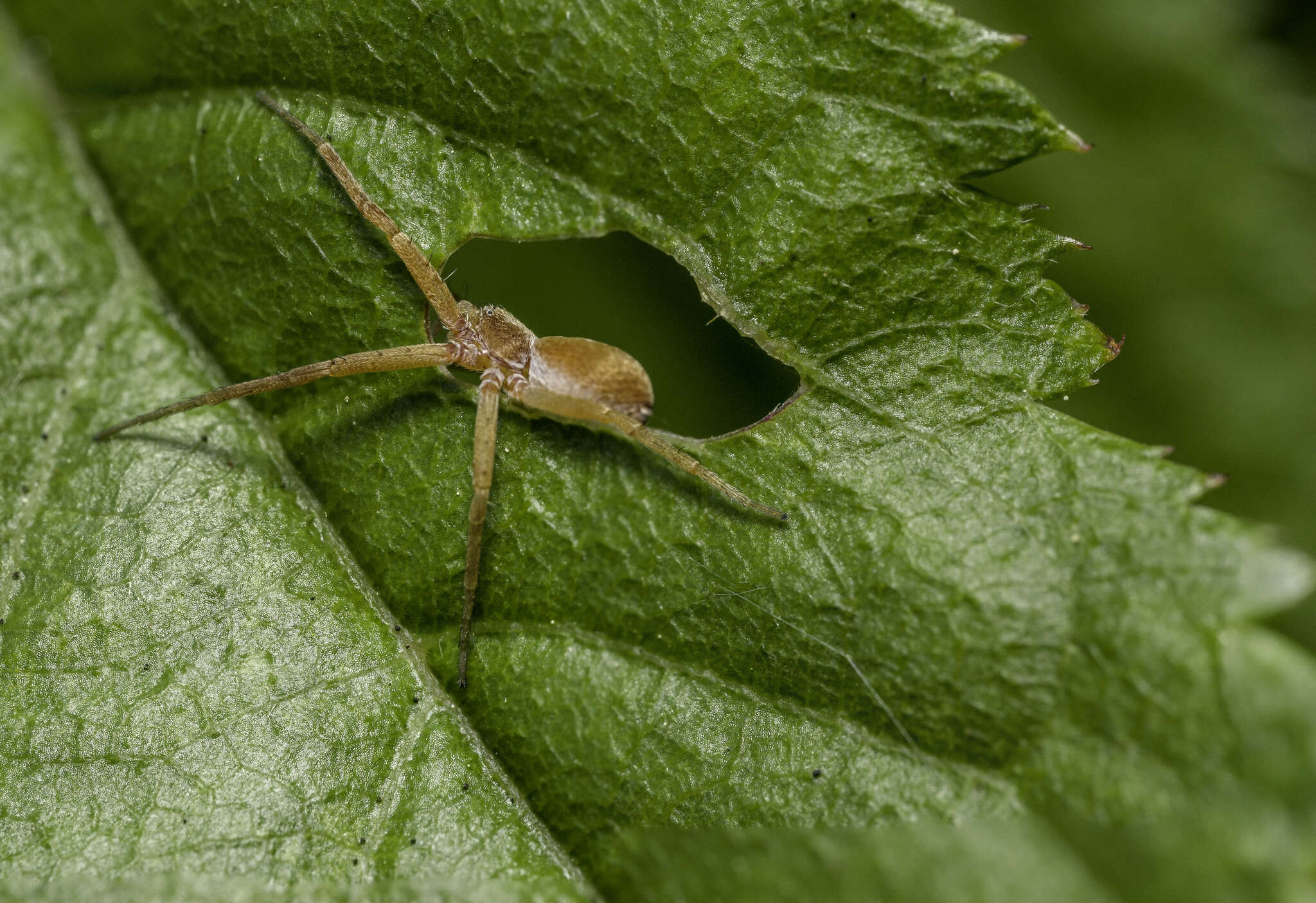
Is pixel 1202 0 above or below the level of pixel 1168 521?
above

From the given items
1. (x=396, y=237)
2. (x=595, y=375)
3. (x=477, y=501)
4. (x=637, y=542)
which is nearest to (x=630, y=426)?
(x=595, y=375)

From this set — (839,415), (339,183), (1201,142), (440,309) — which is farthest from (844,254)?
(1201,142)

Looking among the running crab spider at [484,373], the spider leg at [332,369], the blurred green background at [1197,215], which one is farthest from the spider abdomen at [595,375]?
the blurred green background at [1197,215]

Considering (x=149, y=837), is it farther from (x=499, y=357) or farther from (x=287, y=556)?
(x=499, y=357)

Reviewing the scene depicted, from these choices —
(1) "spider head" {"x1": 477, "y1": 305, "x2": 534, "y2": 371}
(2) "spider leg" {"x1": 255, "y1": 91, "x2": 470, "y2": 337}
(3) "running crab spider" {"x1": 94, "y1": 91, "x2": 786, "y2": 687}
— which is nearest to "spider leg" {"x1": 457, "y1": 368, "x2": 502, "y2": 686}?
(3) "running crab spider" {"x1": 94, "y1": 91, "x2": 786, "y2": 687}

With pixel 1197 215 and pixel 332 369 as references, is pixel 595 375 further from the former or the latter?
pixel 1197 215

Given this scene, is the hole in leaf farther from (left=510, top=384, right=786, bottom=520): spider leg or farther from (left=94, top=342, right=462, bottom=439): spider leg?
(left=94, top=342, right=462, bottom=439): spider leg
